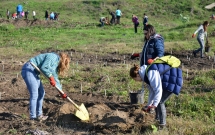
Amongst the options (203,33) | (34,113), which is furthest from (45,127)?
(203,33)

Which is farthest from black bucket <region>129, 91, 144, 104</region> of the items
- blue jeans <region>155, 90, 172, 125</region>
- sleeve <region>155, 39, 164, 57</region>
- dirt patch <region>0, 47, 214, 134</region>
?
blue jeans <region>155, 90, 172, 125</region>

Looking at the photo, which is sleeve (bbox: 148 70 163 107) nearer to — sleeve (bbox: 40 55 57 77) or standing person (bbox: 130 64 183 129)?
standing person (bbox: 130 64 183 129)

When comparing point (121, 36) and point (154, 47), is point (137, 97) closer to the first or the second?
point (154, 47)

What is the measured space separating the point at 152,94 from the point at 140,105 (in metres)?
1.24

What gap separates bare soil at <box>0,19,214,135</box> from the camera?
5.70 m

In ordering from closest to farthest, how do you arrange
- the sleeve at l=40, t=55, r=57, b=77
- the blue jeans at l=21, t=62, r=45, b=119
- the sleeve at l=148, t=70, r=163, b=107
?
the sleeve at l=148, t=70, r=163, b=107 < the sleeve at l=40, t=55, r=57, b=77 < the blue jeans at l=21, t=62, r=45, b=119

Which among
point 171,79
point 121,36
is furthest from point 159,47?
point 121,36

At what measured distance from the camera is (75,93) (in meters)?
8.30

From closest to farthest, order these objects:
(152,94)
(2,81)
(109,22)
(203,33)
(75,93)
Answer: (152,94) < (75,93) < (2,81) < (203,33) < (109,22)

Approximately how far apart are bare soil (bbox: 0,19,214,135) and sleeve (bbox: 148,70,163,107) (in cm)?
65

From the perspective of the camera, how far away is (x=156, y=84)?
5129 millimetres

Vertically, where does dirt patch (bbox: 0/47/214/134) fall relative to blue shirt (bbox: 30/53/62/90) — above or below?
below

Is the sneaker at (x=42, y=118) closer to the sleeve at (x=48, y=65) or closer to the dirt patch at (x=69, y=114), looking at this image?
the dirt patch at (x=69, y=114)

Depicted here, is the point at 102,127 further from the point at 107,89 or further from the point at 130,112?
the point at 107,89
